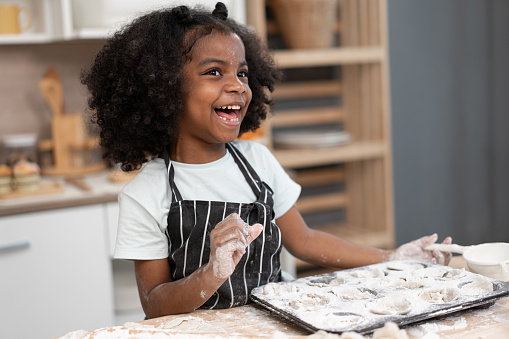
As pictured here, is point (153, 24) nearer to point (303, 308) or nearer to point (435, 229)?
point (303, 308)

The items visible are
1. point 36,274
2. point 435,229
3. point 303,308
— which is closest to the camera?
point 303,308

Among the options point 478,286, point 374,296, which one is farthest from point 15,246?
point 478,286

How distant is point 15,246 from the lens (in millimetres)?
1974

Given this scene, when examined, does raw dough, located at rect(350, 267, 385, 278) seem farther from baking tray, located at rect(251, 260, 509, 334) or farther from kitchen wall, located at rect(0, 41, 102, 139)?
kitchen wall, located at rect(0, 41, 102, 139)

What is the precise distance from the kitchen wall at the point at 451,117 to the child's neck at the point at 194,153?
6.88 feet

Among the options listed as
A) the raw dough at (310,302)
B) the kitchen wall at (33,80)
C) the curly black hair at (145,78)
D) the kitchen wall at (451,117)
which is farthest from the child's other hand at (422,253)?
the kitchen wall at (451,117)

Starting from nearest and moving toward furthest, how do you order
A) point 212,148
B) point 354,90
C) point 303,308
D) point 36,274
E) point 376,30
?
point 303,308
point 212,148
point 36,274
point 376,30
point 354,90

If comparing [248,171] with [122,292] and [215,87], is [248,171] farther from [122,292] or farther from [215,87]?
[122,292]

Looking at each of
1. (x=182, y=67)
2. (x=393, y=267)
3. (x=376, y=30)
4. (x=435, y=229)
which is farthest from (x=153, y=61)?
(x=435, y=229)

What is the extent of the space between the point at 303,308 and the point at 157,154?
52cm

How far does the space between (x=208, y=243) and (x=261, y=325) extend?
255 millimetres

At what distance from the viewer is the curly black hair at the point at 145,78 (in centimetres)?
120

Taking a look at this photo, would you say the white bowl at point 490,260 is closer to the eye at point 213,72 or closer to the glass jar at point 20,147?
the eye at point 213,72

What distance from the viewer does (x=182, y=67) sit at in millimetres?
1208
